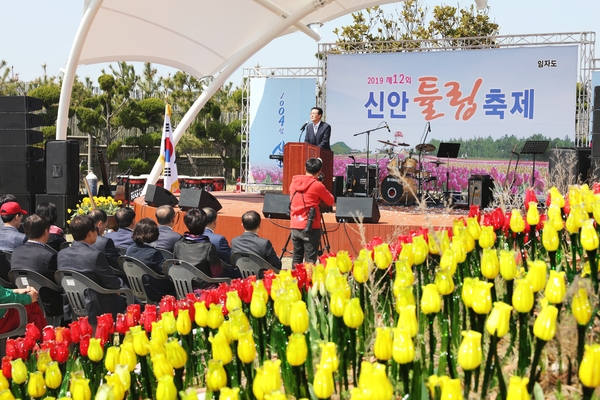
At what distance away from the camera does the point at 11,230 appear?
4.79 m

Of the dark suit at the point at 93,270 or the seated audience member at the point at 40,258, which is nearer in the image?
the dark suit at the point at 93,270

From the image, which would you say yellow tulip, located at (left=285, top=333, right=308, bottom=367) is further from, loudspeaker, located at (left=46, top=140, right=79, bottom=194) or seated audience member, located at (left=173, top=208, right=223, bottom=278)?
loudspeaker, located at (left=46, top=140, right=79, bottom=194)

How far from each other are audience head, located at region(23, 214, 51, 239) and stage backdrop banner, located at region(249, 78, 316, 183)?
10.3 m

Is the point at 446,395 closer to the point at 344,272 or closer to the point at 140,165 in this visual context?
Result: the point at 344,272

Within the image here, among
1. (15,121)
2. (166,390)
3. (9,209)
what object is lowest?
(166,390)

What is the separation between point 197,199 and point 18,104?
3.29 metres

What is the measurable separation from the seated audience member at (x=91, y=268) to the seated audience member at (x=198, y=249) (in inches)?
19.4

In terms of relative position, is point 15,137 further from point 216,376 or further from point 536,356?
point 536,356

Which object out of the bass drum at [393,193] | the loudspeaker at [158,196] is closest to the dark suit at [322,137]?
the loudspeaker at [158,196]

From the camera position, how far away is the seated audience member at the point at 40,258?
397 cm

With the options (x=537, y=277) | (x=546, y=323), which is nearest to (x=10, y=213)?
(x=537, y=277)

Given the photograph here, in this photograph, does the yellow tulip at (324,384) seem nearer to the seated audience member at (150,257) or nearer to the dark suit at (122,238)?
the seated audience member at (150,257)

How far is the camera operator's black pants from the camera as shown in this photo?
→ 578cm

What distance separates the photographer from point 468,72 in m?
12.6
